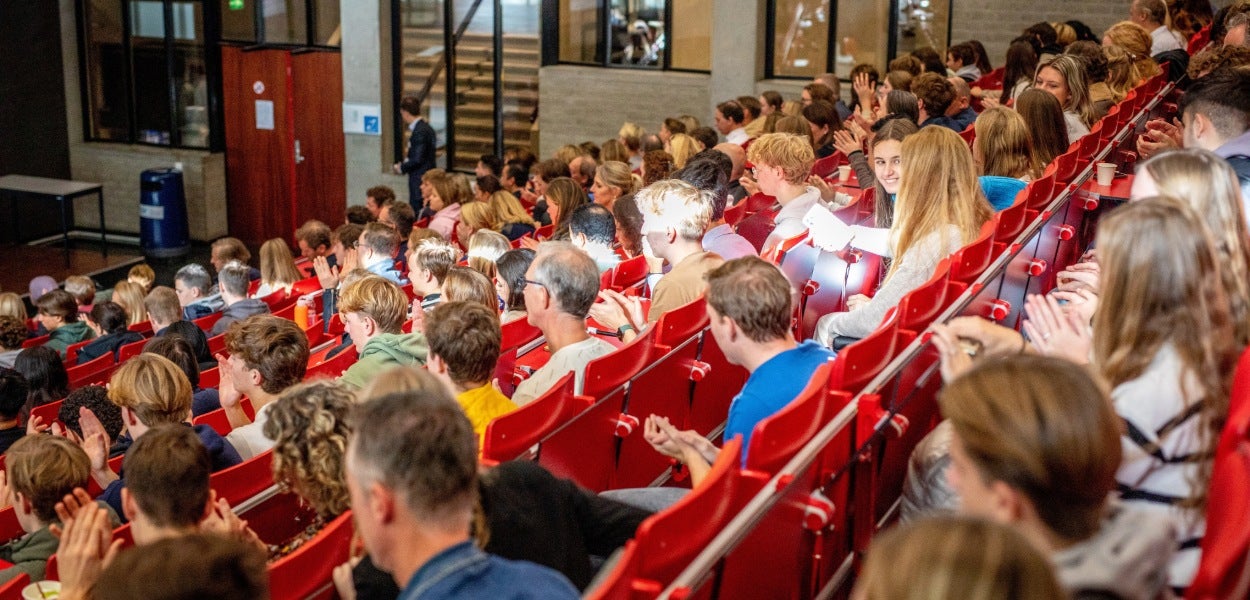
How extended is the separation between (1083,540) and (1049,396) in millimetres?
212

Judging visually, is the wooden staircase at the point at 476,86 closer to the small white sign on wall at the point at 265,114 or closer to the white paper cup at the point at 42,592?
the small white sign on wall at the point at 265,114

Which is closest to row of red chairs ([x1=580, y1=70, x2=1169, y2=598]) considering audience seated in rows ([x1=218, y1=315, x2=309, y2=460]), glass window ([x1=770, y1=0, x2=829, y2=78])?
audience seated in rows ([x1=218, y1=315, x2=309, y2=460])

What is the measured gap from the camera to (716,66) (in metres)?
12.1

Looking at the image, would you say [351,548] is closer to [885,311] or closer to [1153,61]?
[885,311]

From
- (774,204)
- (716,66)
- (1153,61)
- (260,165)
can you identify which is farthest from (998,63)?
(260,165)

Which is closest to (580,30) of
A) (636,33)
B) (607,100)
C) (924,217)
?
(636,33)

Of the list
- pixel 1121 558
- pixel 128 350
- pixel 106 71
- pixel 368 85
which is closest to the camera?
pixel 1121 558

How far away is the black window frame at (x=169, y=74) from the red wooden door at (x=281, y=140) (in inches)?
4.5

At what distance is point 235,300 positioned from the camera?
7.31m

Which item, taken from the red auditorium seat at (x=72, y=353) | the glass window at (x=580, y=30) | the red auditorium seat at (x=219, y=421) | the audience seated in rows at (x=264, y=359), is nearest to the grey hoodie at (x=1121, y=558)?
the audience seated in rows at (x=264, y=359)

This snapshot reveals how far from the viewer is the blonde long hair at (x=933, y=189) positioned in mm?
4414

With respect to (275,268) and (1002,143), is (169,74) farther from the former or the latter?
(1002,143)

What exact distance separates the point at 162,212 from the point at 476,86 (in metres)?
3.57

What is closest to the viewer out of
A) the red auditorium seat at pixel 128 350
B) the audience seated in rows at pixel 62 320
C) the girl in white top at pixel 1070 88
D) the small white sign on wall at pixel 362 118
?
the girl in white top at pixel 1070 88
